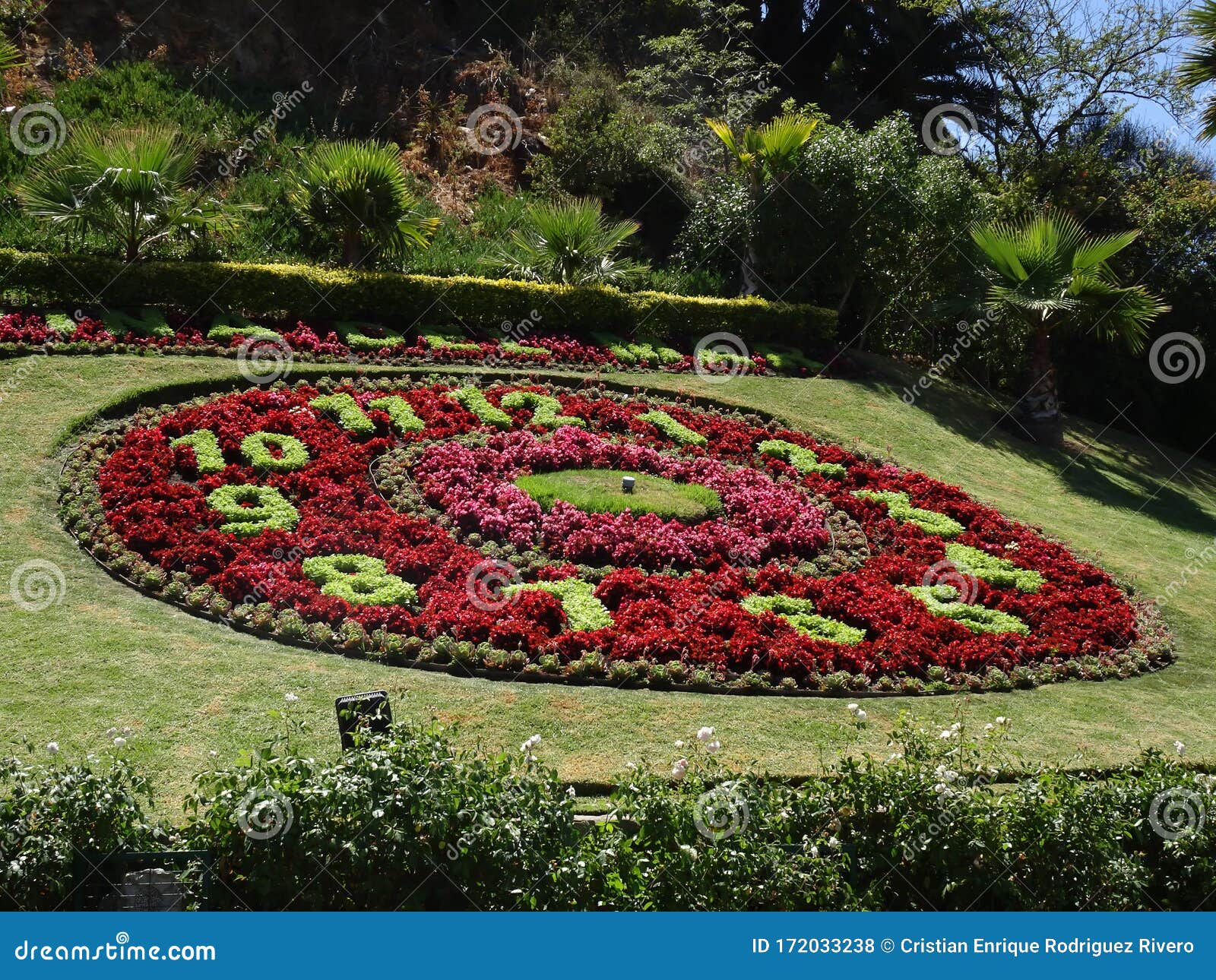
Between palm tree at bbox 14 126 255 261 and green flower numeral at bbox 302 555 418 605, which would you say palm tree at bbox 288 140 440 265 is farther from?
green flower numeral at bbox 302 555 418 605

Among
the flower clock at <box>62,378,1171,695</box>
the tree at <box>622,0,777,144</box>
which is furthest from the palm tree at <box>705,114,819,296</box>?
the flower clock at <box>62,378,1171,695</box>

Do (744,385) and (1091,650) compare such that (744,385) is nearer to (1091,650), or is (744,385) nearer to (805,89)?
(1091,650)

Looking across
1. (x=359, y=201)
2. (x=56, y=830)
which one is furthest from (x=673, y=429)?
(x=56, y=830)

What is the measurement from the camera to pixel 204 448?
11523mm

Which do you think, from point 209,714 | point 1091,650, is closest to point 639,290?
point 1091,650

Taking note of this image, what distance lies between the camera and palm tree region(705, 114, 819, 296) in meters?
19.2

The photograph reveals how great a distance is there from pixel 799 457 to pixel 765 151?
284 inches

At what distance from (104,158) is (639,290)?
8.31m

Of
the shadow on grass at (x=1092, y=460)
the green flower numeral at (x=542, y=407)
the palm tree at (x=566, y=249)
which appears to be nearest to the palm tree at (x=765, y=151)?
the palm tree at (x=566, y=249)

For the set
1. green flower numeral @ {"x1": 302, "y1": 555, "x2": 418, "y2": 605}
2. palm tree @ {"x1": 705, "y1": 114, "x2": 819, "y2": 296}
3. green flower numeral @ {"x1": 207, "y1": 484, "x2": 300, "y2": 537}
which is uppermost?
palm tree @ {"x1": 705, "y1": 114, "x2": 819, "y2": 296}

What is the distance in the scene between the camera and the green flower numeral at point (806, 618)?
31.9 ft

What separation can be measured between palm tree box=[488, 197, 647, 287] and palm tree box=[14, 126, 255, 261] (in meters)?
5.16

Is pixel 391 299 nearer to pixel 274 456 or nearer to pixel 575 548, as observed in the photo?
pixel 274 456

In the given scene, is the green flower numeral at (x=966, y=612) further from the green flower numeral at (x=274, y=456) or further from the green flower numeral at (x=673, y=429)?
the green flower numeral at (x=274, y=456)
